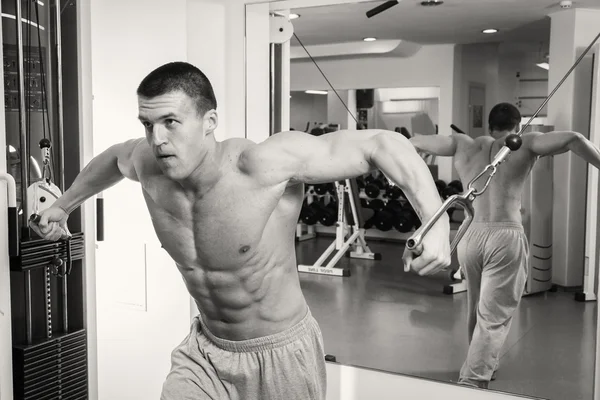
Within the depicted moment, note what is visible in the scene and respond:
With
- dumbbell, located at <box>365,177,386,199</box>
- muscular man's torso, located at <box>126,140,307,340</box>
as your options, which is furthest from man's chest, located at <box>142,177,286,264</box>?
dumbbell, located at <box>365,177,386,199</box>

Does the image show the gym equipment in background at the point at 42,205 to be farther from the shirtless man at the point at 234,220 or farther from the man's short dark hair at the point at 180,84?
the man's short dark hair at the point at 180,84

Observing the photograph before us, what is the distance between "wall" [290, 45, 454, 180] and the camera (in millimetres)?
2844

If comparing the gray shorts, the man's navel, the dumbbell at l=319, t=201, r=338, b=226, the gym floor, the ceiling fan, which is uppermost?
the ceiling fan

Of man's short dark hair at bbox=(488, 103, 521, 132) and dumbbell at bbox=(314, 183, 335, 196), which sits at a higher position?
man's short dark hair at bbox=(488, 103, 521, 132)

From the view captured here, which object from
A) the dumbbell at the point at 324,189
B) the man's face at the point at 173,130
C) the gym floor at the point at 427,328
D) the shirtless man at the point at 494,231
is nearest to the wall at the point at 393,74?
the shirtless man at the point at 494,231

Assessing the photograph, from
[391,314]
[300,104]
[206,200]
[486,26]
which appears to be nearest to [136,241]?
[300,104]

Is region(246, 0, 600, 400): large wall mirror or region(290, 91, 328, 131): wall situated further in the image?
region(290, 91, 328, 131): wall

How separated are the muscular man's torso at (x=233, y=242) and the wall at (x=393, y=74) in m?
1.24

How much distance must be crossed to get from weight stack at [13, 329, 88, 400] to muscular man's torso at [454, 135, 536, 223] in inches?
70.1

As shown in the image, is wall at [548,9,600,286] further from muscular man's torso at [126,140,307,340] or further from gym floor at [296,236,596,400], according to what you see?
muscular man's torso at [126,140,307,340]

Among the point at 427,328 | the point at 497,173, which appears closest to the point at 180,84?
the point at 497,173

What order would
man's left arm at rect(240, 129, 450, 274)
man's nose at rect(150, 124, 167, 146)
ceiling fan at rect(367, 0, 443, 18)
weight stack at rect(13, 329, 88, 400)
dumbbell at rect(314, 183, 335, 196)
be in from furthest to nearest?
dumbbell at rect(314, 183, 335, 196)
ceiling fan at rect(367, 0, 443, 18)
weight stack at rect(13, 329, 88, 400)
man's nose at rect(150, 124, 167, 146)
man's left arm at rect(240, 129, 450, 274)

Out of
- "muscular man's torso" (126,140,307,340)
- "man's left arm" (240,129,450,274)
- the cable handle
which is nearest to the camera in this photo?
the cable handle

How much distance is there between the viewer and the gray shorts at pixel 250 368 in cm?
182
